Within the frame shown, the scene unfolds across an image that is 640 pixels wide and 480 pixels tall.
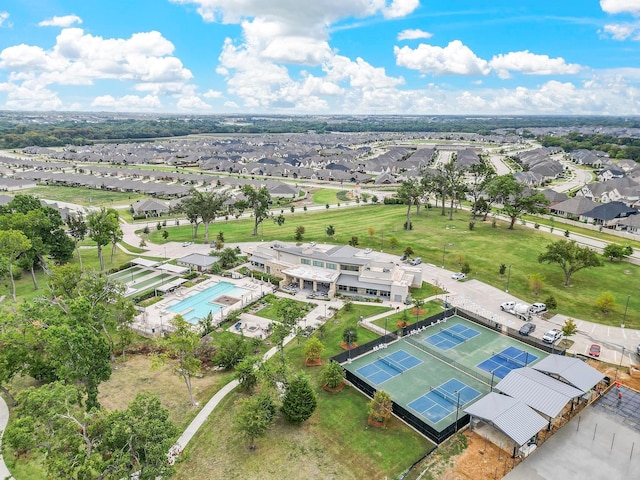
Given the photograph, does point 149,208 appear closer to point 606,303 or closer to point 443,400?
point 443,400

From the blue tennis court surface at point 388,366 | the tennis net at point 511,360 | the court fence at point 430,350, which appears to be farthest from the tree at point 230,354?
the tennis net at point 511,360

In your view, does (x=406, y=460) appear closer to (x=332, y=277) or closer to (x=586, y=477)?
(x=586, y=477)

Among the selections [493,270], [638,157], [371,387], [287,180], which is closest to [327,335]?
[371,387]

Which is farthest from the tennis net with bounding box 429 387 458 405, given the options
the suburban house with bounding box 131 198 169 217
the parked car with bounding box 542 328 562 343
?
the suburban house with bounding box 131 198 169 217

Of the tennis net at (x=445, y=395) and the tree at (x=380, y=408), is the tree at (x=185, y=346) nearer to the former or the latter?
the tree at (x=380, y=408)

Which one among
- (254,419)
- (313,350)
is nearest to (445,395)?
(313,350)
